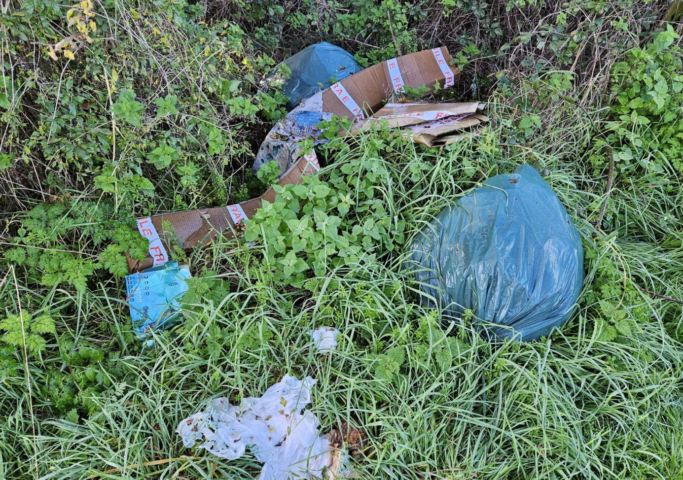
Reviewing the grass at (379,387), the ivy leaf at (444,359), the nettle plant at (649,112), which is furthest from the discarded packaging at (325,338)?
the nettle plant at (649,112)

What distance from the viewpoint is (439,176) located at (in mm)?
2143

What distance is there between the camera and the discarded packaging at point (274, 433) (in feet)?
4.77

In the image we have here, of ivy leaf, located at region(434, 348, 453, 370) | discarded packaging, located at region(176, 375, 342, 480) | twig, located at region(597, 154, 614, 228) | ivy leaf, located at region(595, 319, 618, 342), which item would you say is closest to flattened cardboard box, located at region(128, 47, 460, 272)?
discarded packaging, located at region(176, 375, 342, 480)

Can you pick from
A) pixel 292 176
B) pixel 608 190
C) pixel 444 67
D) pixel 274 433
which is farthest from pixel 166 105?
pixel 608 190

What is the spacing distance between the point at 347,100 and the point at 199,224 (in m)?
1.21

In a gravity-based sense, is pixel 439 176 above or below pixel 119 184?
below

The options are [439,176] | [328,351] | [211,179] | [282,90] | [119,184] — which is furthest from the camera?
[282,90]

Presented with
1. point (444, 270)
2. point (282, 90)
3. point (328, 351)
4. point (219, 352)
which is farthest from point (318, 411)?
point (282, 90)

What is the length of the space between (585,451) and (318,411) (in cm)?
96

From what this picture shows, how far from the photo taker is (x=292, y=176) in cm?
227

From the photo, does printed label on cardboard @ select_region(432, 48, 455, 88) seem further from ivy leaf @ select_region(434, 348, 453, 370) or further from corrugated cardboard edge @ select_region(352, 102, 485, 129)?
ivy leaf @ select_region(434, 348, 453, 370)

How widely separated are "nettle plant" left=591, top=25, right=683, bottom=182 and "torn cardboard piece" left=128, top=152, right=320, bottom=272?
1725 millimetres

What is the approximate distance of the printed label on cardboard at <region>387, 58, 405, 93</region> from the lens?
2.78 metres

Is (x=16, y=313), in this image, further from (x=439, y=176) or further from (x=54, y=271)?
(x=439, y=176)
